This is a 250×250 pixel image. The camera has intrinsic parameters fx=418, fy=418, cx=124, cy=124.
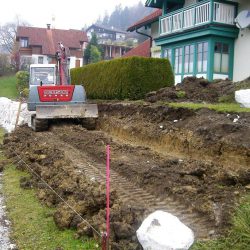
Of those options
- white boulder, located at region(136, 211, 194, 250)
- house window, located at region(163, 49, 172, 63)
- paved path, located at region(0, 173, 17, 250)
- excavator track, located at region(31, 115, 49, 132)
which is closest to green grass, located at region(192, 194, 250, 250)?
white boulder, located at region(136, 211, 194, 250)

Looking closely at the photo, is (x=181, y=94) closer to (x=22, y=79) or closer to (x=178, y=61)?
(x=178, y=61)

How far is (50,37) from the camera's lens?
218ft

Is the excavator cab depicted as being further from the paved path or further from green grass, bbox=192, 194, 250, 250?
green grass, bbox=192, 194, 250, 250

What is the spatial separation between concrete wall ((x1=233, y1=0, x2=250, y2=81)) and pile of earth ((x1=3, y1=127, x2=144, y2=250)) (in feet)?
41.7

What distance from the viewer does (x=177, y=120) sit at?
39.8ft

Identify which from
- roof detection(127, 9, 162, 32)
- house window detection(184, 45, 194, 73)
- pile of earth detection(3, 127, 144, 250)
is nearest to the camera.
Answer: pile of earth detection(3, 127, 144, 250)

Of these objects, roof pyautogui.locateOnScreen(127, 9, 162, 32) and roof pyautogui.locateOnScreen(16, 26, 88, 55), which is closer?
roof pyautogui.locateOnScreen(127, 9, 162, 32)

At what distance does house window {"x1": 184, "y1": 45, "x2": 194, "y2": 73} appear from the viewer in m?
22.8

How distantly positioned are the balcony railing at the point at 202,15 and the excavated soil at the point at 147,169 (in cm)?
863

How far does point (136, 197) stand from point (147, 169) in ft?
4.81

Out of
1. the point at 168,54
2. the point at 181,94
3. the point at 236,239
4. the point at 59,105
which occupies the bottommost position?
the point at 236,239

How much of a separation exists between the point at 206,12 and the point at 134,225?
17874 mm

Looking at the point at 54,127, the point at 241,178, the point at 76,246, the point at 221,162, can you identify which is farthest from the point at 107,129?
the point at 76,246

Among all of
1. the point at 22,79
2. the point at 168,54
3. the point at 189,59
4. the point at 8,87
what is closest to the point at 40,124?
the point at 189,59
